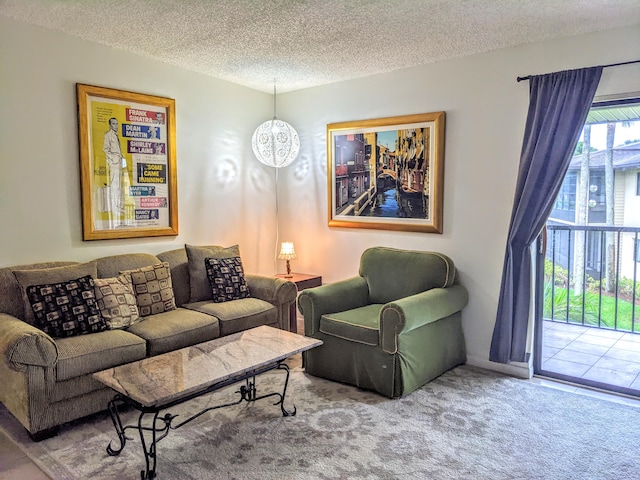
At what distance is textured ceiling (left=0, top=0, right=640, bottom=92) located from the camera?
9.30ft

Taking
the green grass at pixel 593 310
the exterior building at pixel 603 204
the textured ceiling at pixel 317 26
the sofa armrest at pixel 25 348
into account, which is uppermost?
the textured ceiling at pixel 317 26

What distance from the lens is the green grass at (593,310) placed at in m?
4.23

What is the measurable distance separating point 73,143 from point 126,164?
0.42 meters

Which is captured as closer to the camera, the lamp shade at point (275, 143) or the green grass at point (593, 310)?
the green grass at point (593, 310)

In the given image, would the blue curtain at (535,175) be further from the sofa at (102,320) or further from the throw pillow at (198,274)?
the throw pillow at (198,274)

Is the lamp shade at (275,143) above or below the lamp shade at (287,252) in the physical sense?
above

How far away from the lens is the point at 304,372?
Result: 3762 millimetres

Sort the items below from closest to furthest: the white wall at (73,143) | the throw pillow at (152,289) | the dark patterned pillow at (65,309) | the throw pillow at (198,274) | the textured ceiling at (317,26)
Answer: the textured ceiling at (317,26), the dark patterned pillow at (65,309), the white wall at (73,143), the throw pillow at (152,289), the throw pillow at (198,274)

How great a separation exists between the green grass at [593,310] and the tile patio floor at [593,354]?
7 centimetres

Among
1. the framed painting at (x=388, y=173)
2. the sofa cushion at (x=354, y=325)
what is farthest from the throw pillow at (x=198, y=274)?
the framed painting at (x=388, y=173)

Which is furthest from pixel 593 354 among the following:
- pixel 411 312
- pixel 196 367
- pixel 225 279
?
pixel 196 367

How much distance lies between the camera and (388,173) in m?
4.37

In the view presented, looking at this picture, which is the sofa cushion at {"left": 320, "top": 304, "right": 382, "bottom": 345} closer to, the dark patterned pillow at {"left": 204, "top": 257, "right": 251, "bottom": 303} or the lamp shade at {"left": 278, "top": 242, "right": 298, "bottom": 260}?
the dark patterned pillow at {"left": 204, "top": 257, "right": 251, "bottom": 303}

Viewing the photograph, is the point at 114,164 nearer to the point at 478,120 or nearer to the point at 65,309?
the point at 65,309
